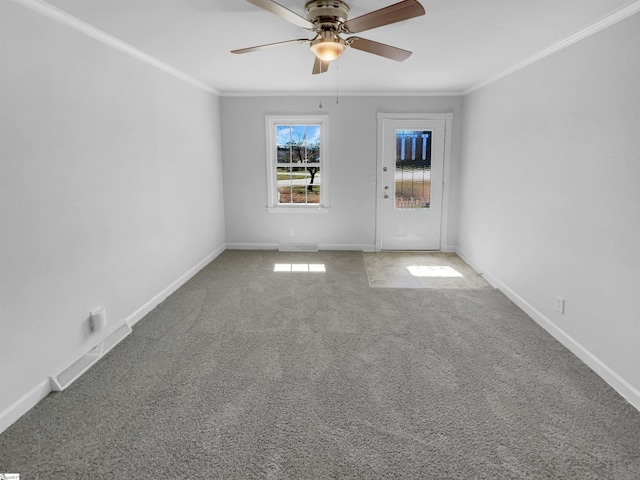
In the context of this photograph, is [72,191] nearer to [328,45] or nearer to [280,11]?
[280,11]

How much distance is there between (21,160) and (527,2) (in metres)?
3.05

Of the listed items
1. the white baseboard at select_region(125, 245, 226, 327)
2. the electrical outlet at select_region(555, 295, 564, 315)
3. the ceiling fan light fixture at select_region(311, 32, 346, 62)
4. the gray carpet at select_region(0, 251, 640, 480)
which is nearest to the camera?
the gray carpet at select_region(0, 251, 640, 480)

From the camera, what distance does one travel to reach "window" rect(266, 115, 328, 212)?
19.2 ft

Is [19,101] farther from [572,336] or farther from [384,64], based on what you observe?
[572,336]

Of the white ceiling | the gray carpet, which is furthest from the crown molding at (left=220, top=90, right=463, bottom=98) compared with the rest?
the gray carpet

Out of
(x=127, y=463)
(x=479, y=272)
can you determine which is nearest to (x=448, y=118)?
(x=479, y=272)

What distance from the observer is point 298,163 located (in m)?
6.00

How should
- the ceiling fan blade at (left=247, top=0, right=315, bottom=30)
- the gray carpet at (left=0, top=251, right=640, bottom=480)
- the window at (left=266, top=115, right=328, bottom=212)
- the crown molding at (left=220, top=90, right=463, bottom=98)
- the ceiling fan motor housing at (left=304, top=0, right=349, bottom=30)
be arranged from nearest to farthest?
the gray carpet at (left=0, top=251, right=640, bottom=480) < the ceiling fan blade at (left=247, top=0, right=315, bottom=30) < the ceiling fan motor housing at (left=304, top=0, right=349, bottom=30) < the crown molding at (left=220, top=90, right=463, bottom=98) < the window at (left=266, top=115, right=328, bottom=212)

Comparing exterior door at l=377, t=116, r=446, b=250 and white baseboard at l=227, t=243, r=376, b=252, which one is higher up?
exterior door at l=377, t=116, r=446, b=250

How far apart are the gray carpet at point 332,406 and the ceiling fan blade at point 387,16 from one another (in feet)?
6.96

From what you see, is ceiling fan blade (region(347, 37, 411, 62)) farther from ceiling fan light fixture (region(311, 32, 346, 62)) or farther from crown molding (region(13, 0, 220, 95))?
crown molding (region(13, 0, 220, 95))

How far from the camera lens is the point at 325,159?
5902mm

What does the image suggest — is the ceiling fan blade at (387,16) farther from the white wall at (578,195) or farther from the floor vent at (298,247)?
the floor vent at (298,247)

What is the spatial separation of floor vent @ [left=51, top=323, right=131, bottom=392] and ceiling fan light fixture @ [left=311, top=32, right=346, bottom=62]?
2.57 metres
